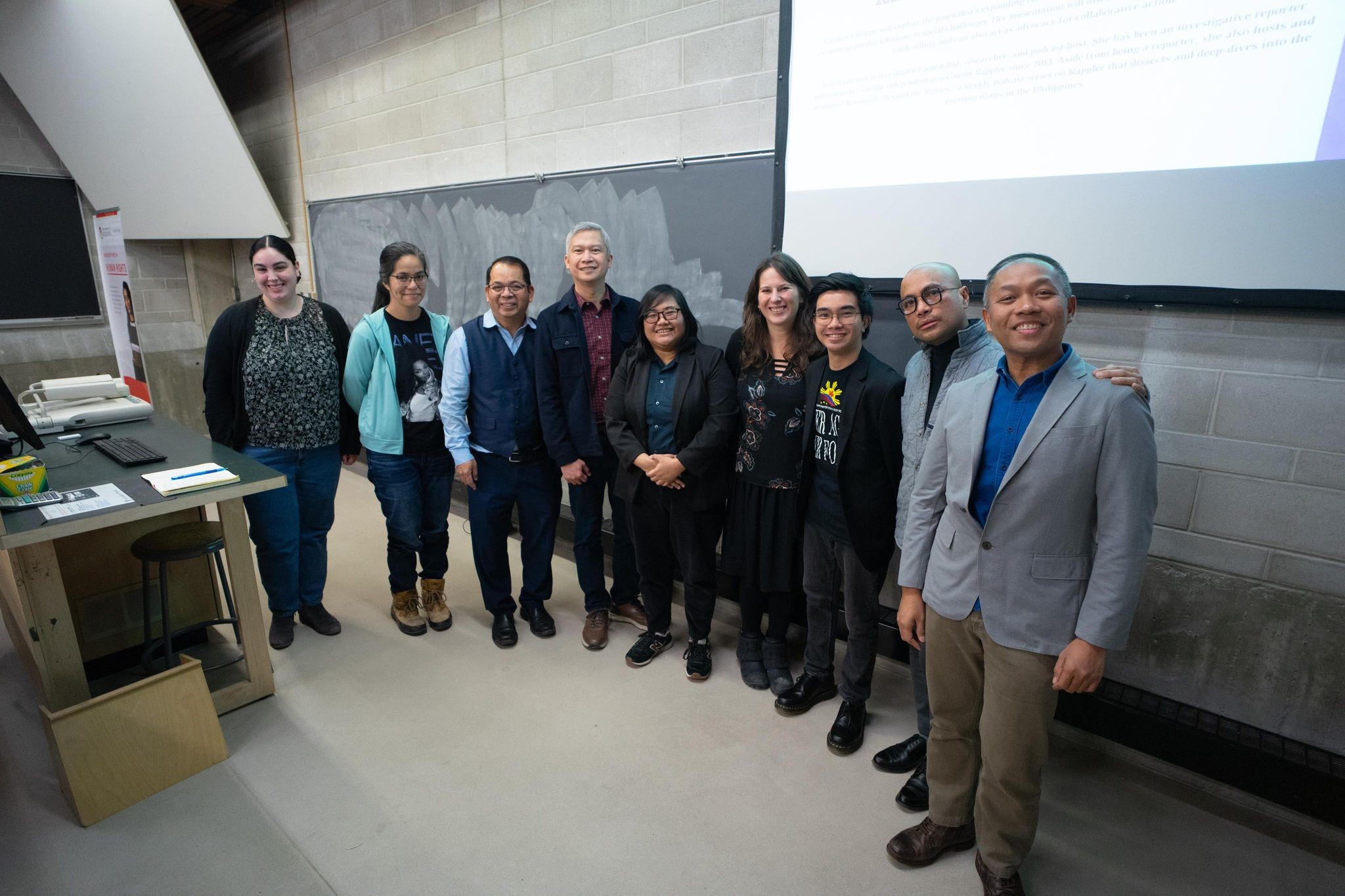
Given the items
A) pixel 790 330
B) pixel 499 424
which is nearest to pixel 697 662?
pixel 499 424

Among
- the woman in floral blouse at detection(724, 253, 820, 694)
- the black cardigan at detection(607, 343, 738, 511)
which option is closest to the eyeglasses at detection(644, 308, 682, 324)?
the black cardigan at detection(607, 343, 738, 511)

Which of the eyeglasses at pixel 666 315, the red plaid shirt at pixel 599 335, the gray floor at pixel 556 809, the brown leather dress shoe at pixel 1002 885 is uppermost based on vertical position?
the eyeglasses at pixel 666 315

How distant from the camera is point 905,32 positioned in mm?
2111

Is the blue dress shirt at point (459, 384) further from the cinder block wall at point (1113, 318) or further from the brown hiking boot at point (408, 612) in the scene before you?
the cinder block wall at point (1113, 318)

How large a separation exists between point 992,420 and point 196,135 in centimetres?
537

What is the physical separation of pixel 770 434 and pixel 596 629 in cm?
112

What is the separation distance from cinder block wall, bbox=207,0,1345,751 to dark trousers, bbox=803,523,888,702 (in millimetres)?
759

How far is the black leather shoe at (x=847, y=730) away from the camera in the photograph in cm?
211

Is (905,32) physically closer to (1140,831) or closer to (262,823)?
(1140,831)

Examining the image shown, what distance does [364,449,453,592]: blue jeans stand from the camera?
2646 mm

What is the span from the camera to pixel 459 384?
99.4 inches

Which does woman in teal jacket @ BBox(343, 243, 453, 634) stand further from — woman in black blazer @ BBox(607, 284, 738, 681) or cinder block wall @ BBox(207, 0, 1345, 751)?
cinder block wall @ BBox(207, 0, 1345, 751)

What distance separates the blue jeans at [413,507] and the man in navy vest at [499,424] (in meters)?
0.16

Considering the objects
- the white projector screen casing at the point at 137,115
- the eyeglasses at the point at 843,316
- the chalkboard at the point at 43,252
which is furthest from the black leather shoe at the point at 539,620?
the chalkboard at the point at 43,252
